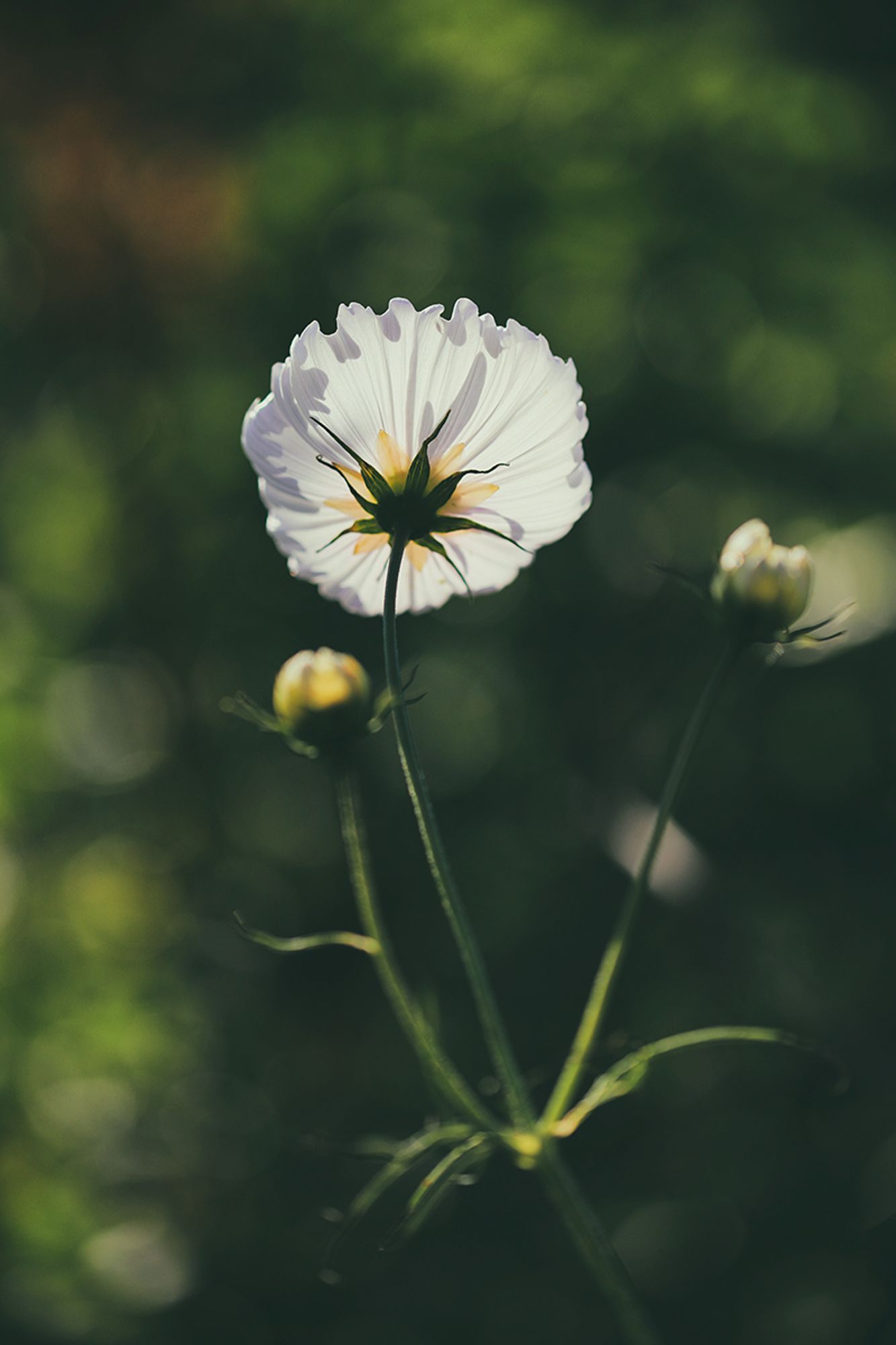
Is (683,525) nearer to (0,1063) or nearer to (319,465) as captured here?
(319,465)

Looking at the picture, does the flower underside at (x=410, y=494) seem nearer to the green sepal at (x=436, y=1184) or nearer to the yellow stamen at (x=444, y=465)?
the yellow stamen at (x=444, y=465)

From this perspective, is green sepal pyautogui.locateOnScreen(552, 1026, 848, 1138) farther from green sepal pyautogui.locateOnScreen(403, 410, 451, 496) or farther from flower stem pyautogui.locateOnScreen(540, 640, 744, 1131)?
green sepal pyautogui.locateOnScreen(403, 410, 451, 496)

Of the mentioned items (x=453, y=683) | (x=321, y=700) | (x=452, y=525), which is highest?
(x=453, y=683)

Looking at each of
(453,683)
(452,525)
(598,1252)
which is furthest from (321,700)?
(453,683)

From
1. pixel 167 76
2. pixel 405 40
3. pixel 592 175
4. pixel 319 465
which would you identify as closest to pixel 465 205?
pixel 592 175

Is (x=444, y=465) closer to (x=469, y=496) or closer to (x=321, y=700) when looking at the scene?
(x=469, y=496)

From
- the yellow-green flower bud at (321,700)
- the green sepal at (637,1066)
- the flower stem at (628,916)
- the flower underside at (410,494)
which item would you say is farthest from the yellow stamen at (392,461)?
the green sepal at (637,1066)
